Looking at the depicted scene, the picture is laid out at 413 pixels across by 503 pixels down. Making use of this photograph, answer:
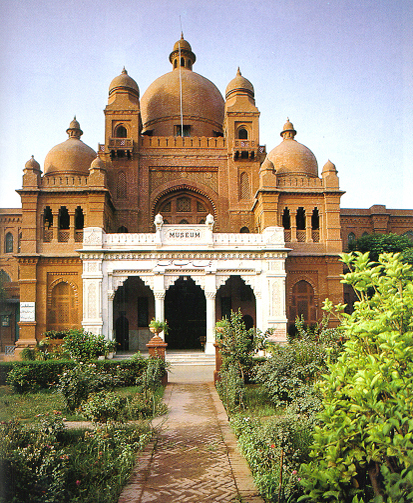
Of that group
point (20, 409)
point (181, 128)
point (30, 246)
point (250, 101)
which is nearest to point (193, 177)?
point (181, 128)

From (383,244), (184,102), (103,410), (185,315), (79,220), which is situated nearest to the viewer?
(103,410)

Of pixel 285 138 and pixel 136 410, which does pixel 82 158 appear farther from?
pixel 136 410

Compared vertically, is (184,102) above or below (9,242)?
above

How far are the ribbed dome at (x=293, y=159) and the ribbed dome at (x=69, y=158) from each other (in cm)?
1051

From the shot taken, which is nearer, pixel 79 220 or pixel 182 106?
pixel 79 220

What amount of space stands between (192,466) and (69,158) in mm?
→ 21143

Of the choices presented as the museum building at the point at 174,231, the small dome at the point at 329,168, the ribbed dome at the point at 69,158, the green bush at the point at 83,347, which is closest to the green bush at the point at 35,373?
the green bush at the point at 83,347

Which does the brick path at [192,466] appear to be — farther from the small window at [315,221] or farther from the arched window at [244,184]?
the arched window at [244,184]

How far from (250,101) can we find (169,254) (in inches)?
454

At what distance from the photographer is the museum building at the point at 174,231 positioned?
20.0 metres

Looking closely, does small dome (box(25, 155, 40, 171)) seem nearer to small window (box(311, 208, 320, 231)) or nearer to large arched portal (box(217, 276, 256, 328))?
large arched portal (box(217, 276, 256, 328))

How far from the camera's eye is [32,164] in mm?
21641

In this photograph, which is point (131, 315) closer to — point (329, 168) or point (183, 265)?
point (183, 265)

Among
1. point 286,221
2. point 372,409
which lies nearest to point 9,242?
point 286,221
